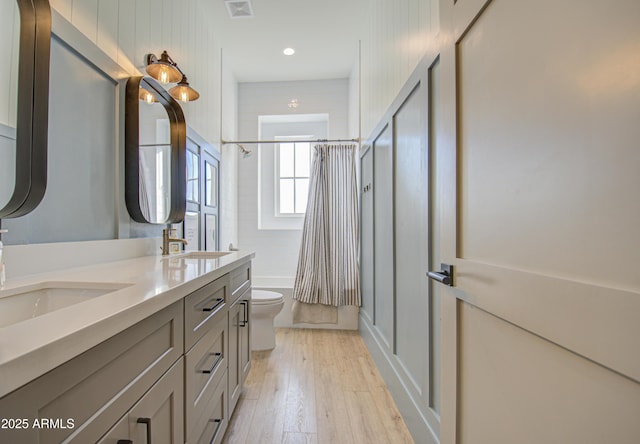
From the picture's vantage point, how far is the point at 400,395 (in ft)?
5.12

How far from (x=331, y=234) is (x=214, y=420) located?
78.7 inches

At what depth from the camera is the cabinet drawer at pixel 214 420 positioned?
38.0 inches

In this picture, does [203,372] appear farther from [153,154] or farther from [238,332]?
[153,154]

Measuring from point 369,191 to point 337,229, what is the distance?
60cm

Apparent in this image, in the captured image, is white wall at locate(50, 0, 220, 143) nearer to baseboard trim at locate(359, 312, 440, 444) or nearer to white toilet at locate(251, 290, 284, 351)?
white toilet at locate(251, 290, 284, 351)

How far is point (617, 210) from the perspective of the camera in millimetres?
406

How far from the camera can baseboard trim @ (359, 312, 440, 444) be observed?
1.23m

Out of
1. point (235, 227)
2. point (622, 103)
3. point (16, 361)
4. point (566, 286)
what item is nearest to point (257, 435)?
point (16, 361)

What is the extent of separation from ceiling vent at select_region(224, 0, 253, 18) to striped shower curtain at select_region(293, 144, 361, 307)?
1.28m

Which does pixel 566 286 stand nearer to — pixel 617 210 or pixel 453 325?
pixel 617 210

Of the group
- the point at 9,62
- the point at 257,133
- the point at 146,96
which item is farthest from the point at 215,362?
the point at 257,133

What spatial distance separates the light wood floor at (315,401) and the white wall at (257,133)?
127 cm

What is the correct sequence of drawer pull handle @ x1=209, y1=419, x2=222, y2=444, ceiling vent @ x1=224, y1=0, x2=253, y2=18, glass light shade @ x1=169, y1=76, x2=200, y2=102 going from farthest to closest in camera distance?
ceiling vent @ x1=224, y1=0, x2=253, y2=18 → glass light shade @ x1=169, y1=76, x2=200, y2=102 → drawer pull handle @ x1=209, y1=419, x2=222, y2=444

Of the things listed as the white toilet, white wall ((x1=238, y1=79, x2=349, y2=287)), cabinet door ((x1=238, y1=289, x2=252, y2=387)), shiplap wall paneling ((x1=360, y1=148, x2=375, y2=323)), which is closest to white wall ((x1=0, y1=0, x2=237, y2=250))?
white wall ((x1=238, y1=79, x2=349, y2=287))
